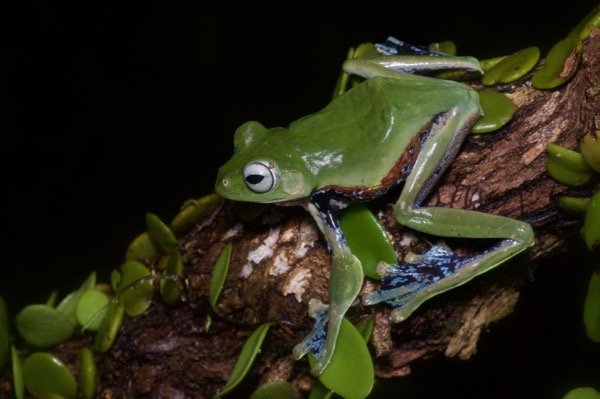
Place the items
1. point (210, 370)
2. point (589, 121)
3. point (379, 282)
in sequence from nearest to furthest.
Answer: point (589, 121) → point (379, 282) → point (210, 370)

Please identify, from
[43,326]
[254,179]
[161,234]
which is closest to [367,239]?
[254,179]

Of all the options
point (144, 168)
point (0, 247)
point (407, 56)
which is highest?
point (407, 56)

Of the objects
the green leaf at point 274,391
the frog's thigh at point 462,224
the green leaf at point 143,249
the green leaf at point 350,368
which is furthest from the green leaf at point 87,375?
the frog's thigh at point 462,224

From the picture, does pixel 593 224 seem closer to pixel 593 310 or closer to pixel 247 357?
pixel 593 310

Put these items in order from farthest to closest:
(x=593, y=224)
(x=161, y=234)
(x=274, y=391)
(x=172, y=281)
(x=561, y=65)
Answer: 1. (x=161, y=234)
2. (x=172, y=281)
3. (x=274, y=391)
4. (x=561, y=65)
5. (x=593, y=224)

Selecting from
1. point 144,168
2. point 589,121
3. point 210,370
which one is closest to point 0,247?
point 144,168

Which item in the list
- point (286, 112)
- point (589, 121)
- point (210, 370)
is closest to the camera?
point (589, 121)

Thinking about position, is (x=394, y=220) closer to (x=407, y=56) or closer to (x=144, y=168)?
(x=407, y=56)
